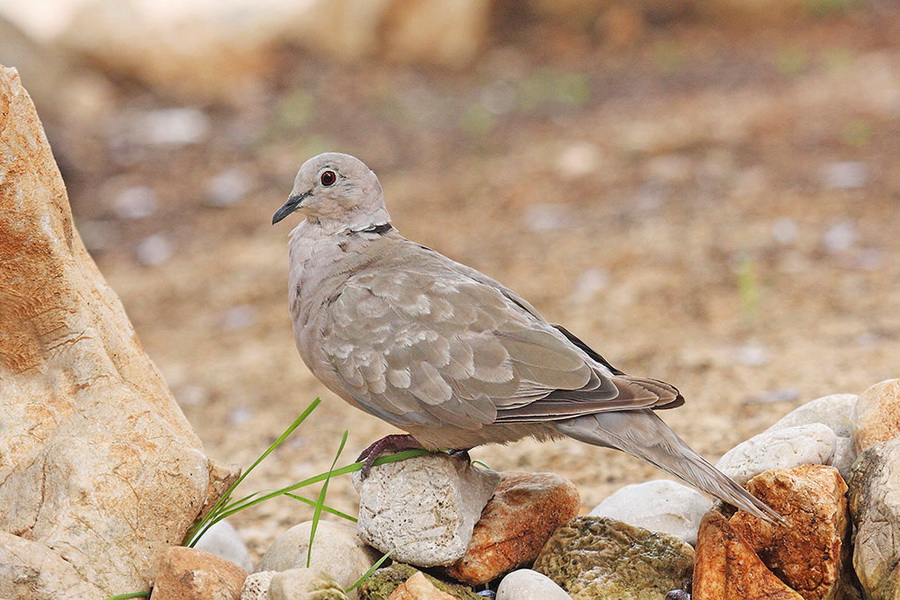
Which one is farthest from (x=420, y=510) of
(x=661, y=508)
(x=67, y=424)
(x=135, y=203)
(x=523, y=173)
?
(x=135, y=203)

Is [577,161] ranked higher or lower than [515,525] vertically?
lower

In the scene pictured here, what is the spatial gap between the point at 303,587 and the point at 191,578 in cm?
37

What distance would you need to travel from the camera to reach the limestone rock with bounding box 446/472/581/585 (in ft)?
10.6

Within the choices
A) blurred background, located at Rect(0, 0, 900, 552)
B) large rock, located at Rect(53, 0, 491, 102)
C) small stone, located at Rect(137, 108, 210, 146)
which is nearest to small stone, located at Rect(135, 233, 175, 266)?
blurred background, located at Rect(0, 0, 900, 552)

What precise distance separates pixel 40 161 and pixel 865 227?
19.8 feet

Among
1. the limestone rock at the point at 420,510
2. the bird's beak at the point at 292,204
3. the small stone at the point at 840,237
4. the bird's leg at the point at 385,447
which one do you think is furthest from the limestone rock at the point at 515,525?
the small stone at the point at 840,237

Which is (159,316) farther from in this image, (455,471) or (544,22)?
(544,22)

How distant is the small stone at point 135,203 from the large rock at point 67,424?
6813 mm

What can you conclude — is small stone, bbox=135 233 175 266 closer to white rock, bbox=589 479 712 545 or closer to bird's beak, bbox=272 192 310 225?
bird's beak, bbox=272 192 310 225

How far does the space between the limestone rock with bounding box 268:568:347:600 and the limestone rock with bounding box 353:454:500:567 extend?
1.20 ft

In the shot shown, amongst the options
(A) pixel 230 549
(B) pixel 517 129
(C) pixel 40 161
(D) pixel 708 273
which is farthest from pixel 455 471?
(B) pixel 517 129

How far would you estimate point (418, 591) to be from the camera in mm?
2850

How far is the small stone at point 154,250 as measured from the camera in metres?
8.85

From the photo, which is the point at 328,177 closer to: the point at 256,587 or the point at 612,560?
the point at 256,587
